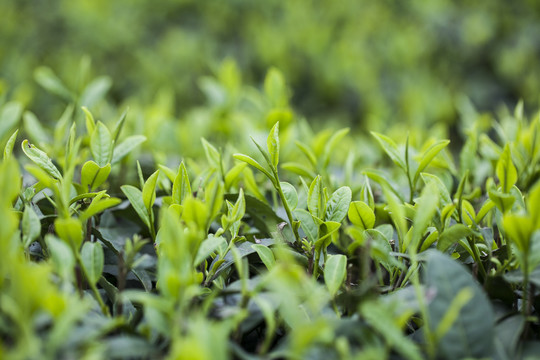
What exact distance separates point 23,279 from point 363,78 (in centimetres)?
337

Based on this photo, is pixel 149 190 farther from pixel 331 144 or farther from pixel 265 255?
pixel 331 144

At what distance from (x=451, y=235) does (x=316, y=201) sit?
0.32 metres

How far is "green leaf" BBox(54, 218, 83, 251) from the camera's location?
3.25 feet

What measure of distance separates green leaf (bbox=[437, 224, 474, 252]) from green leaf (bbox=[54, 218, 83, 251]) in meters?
0.77

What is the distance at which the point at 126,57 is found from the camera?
4707 mm

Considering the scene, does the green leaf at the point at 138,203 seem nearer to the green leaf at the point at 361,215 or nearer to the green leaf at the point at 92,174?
the green leaf at the point at 92,174

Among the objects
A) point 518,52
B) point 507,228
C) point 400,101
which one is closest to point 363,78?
point 400,101

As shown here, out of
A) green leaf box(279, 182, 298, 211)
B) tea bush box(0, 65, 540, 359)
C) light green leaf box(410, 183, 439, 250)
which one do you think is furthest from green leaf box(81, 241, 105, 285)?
light green leaf box(410, 183, 439, 250)

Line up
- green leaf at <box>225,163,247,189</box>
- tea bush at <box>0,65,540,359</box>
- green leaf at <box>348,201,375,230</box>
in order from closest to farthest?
tea bush at <box>0,65,540,359</box> < green leaf at <box>348,201,375,230</box> < green leaf at <box>225,163,247,189</box>

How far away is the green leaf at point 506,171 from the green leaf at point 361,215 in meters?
0.33

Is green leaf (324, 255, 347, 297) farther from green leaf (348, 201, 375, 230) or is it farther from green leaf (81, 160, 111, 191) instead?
green leaf (81, 160, 111, 191)

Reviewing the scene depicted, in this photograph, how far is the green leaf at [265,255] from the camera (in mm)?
1120

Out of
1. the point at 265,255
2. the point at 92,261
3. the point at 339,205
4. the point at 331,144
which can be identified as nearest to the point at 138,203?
the point at 92,261

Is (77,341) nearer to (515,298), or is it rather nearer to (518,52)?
(515,298)
